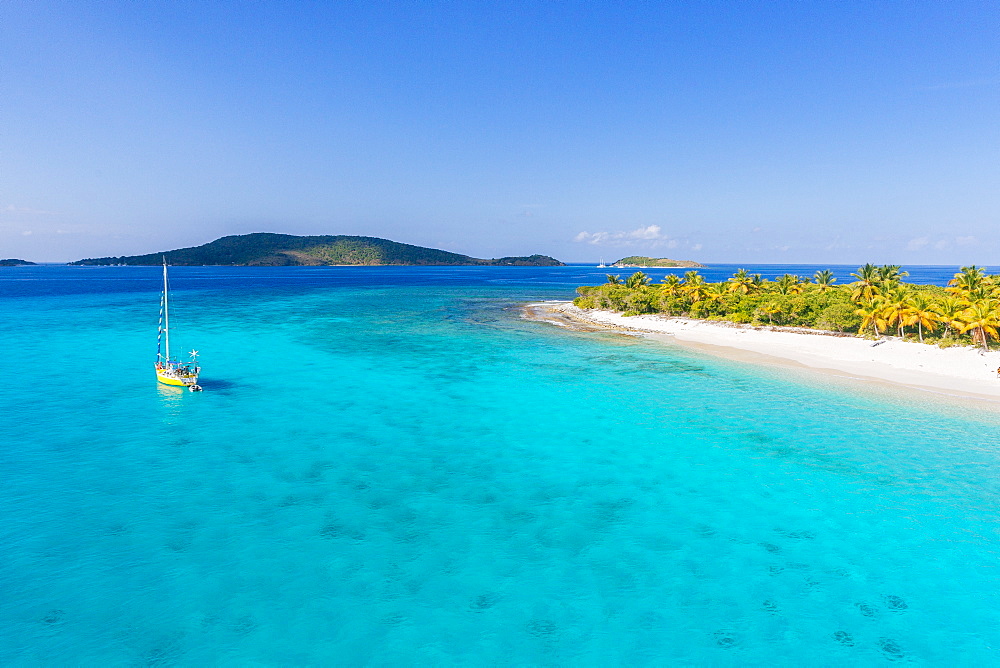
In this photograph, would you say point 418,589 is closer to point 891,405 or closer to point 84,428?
point 84,428

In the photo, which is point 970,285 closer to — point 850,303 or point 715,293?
point 850,303

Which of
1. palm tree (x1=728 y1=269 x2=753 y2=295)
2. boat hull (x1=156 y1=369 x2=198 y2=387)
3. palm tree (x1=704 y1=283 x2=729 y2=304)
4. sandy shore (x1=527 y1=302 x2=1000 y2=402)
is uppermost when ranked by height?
palm tree (x1=728 y1=269 x2=753 y2=295)

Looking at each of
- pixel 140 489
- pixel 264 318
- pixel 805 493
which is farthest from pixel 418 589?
pixel 264 318

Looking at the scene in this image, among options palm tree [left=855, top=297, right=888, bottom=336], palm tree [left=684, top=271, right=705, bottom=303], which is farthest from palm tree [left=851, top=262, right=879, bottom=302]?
palm tree [left=684, top=271, right=705, bottom=303]

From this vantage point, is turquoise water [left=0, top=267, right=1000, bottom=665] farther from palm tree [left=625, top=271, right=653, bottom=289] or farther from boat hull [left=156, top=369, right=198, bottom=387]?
palm tree [left=625, top=271, right=653, bottom=289]

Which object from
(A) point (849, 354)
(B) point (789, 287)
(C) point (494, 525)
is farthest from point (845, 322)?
A: (C) point (494, 525)

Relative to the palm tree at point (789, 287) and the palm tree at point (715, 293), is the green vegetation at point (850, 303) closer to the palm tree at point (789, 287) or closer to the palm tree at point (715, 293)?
the palm tree at point (715, 293)
